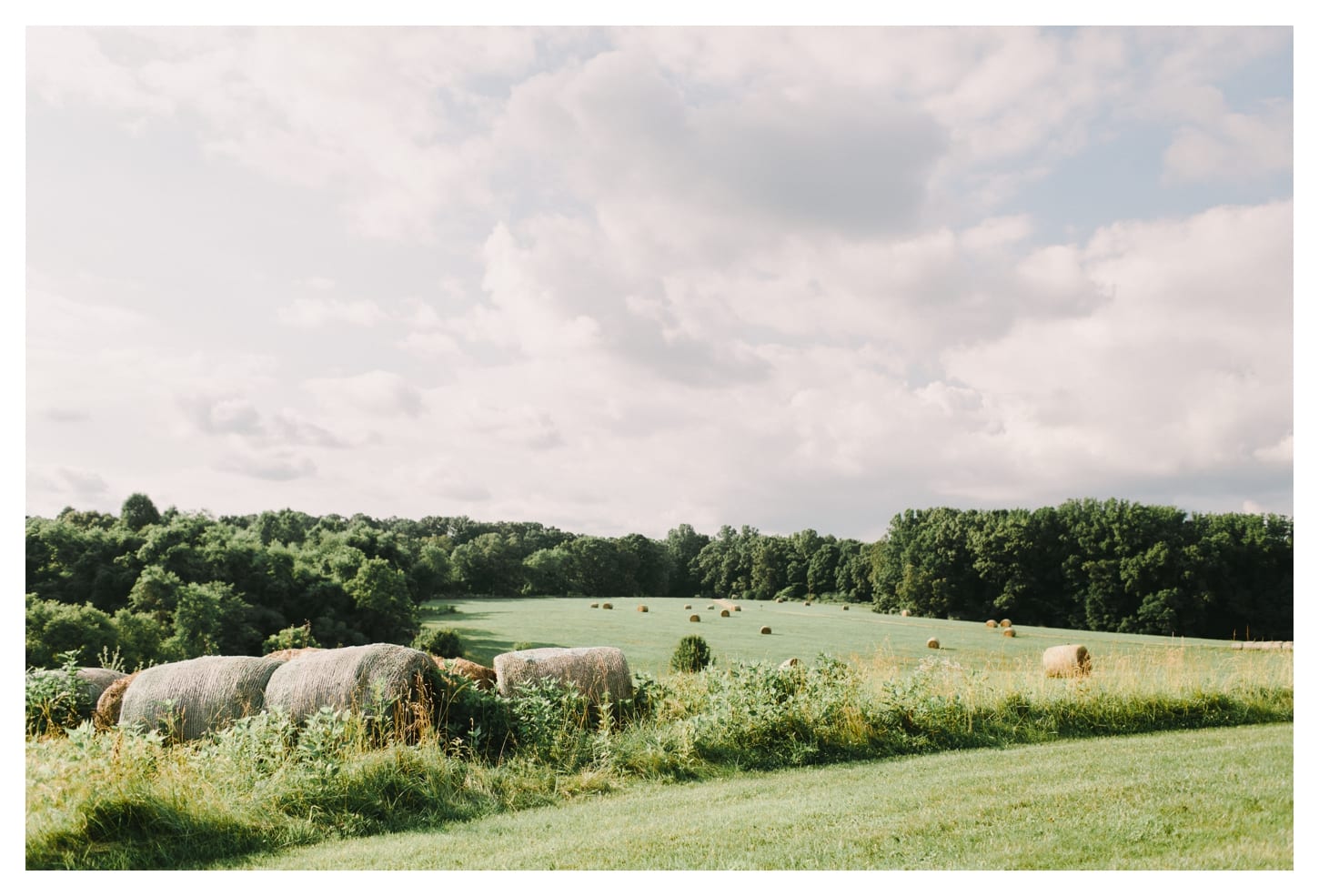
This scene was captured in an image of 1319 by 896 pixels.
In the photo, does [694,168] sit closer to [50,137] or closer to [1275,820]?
[50,137]

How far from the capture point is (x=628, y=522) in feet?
47.0

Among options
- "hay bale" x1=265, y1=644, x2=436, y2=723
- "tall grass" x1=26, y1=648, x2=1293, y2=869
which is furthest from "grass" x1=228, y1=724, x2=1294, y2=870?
"hay bale" x1=265, y1=644, x2=436, y2=723

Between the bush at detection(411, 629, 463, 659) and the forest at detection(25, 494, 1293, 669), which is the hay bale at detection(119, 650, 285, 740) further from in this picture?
the bush at detection(411, 629, 463, 659)

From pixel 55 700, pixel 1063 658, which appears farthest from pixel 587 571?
pixel 55 700

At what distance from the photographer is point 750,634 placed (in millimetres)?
26969

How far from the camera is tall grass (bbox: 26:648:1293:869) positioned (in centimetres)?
491

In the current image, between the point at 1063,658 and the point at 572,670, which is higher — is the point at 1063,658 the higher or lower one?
the lower one

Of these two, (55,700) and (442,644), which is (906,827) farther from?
(442,644)

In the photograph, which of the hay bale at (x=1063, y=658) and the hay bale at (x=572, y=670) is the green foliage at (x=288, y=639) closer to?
the hay bale at (x=572, y=670)

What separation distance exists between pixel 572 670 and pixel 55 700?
4.89m

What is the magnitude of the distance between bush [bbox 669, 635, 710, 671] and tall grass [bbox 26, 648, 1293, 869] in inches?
149

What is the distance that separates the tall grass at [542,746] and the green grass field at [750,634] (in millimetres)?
9159
